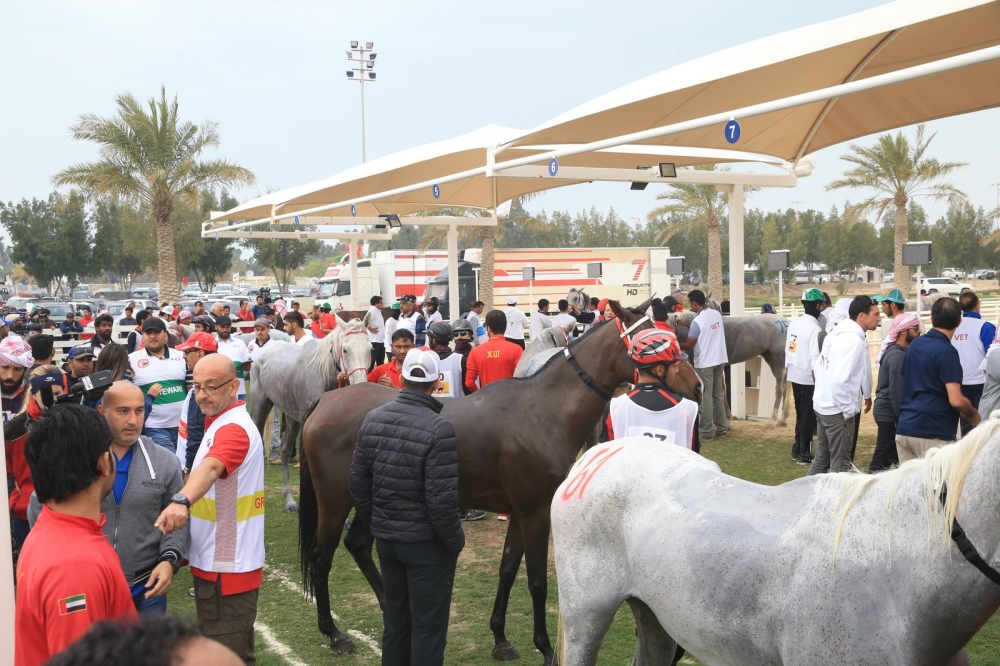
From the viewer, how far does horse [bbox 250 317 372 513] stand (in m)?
7.94

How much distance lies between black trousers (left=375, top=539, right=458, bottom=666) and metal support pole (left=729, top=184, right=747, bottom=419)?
988 centimetres

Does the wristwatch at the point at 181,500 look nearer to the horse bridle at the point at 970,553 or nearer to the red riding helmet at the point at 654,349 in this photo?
the red riding helmet at the point at 654,349

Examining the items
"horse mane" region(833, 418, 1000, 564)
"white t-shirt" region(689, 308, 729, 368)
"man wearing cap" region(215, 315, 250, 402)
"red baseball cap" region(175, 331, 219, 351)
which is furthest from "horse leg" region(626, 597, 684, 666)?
"white t-shirt" region(689, 308, 729, 368)

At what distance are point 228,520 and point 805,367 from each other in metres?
8.27

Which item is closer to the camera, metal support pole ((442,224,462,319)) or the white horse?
the white horse

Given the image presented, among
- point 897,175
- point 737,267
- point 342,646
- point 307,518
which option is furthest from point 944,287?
point 342,646

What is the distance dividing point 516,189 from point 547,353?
333 inches

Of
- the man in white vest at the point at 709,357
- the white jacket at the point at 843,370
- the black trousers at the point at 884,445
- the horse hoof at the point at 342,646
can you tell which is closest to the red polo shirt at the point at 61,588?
the horse hoof at the point at 342,646

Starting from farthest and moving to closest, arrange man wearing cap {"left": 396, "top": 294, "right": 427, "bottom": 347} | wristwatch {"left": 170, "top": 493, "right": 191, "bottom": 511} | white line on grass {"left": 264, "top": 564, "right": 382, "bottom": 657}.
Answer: man wearing cap {"left": 396, "top": 294, "right": 427, "bottom": 347} → white line on grass {"left": 264, "top": 564, "right": 382, "bottom": 657} → wristwatch {"left": 170, "top": 493, "right": 191, "bottom": 511}

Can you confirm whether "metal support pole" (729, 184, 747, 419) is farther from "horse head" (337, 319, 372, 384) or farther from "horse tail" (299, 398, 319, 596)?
"horse tail" (299, 398, 319, 596)

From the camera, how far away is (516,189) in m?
16.1

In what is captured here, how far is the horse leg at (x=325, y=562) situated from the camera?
5375 millimetres

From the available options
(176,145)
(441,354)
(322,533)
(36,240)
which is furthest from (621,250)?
(36,240)

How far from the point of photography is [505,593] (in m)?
5.18
